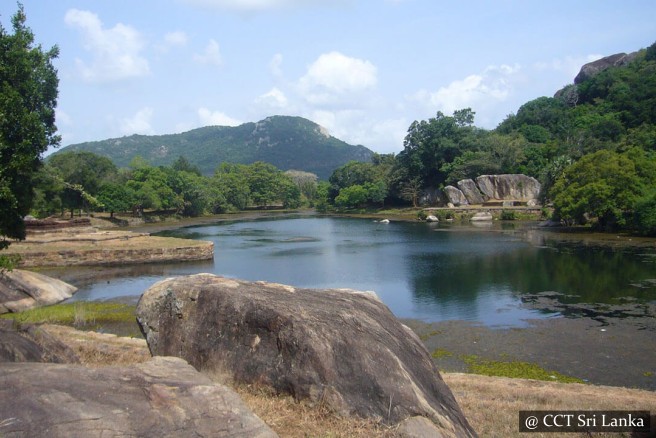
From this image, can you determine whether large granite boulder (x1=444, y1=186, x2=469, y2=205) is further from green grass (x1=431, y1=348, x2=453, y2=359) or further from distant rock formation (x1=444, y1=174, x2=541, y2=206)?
green grass (x1=431, y1=348, x2=453, y2=359)

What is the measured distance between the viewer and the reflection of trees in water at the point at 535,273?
3079cm

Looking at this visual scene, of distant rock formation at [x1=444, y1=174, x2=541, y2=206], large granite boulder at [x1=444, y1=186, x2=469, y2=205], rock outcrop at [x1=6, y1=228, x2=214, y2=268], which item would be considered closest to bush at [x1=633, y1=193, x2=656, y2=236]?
distant rock formation at [x1=444, y1=174, x2=541, y2=206]

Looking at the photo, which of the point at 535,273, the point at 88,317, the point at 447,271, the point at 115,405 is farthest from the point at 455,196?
the point at 115,405

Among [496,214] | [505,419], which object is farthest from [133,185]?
[505,419]

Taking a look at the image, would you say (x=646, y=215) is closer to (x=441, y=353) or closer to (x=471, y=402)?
(x=441, y=353)

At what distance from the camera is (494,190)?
9906cm

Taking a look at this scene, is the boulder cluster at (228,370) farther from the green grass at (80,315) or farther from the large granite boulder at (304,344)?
the green grass at (80,315)

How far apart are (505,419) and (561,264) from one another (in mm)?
32962

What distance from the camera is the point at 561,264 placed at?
133 ft

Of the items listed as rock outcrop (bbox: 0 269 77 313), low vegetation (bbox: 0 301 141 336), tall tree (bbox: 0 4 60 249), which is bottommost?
low vegetation (bbox: 0 301 141 336)

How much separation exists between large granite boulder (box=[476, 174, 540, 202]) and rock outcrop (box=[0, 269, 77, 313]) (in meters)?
82.6

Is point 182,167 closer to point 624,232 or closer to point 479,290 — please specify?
point 624,232

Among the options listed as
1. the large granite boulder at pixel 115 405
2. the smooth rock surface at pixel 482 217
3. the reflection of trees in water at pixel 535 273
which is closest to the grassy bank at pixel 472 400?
the large granite boulder at pixel 115 405

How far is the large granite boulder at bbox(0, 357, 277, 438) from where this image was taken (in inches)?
195
